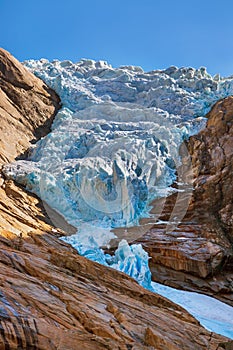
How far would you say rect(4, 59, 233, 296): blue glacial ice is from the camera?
1862 centimetres

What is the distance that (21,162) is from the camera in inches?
833

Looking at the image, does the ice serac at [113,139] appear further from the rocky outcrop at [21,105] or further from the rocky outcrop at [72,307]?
the rocky outcrop at [72,307]

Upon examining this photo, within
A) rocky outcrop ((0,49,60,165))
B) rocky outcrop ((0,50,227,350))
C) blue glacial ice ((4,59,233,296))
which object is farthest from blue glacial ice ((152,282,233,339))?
rocky outcrop ((0,49,60,165))

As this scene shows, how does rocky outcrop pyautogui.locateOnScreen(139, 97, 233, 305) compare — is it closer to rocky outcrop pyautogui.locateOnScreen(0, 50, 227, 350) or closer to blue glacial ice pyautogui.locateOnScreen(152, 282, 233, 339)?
blue glacial ice pyautogui.locateOnScreen(152, 282, 233, 339)

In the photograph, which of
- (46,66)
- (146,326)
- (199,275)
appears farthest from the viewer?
(46,66)

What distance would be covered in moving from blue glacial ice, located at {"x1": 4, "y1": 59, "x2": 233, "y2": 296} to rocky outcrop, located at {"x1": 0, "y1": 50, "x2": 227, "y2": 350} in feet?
11.7

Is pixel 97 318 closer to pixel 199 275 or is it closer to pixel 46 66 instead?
pixel 199 275

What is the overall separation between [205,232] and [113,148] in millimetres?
8099

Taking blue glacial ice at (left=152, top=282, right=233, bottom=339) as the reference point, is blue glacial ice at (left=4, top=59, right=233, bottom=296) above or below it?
above

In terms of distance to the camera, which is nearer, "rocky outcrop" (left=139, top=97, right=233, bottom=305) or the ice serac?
"rocky outcrop" (left=139, top=97, right=233, bottom=305)

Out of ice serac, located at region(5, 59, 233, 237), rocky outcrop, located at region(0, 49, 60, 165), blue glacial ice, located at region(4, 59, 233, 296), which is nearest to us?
blue glacial ice, located at region(4, 59, 233, 296)

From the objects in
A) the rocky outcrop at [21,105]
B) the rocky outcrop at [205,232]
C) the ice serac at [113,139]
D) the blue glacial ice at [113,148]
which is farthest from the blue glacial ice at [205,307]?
the rocky outcrop at [21,105]

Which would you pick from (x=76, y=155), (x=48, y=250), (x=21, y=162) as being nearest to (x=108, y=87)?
(x=76, y=155)

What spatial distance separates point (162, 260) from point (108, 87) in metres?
21.5
